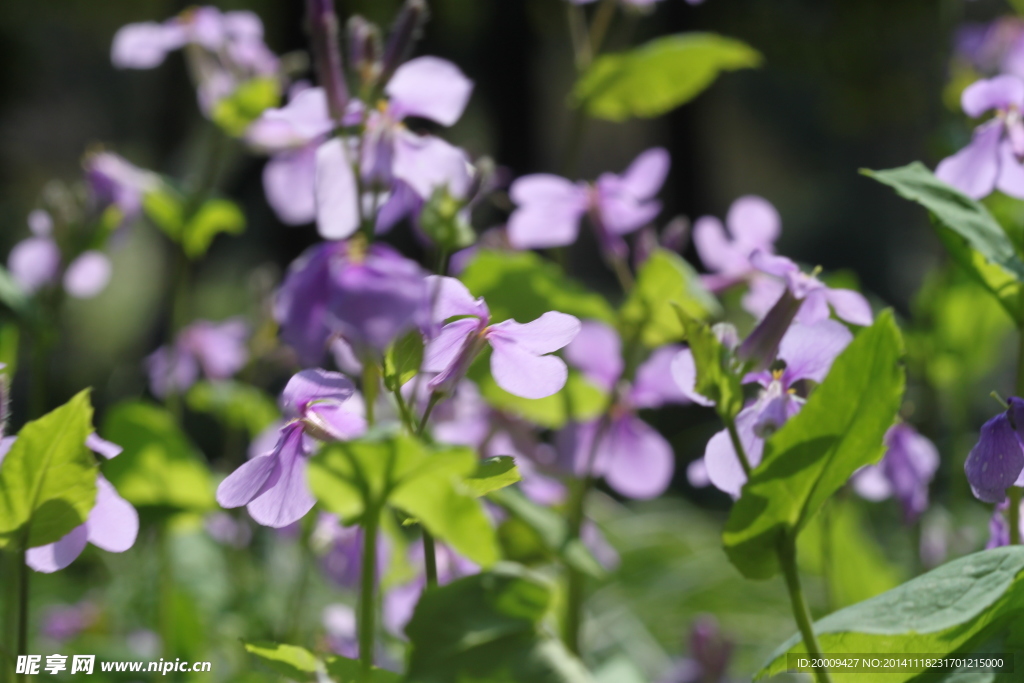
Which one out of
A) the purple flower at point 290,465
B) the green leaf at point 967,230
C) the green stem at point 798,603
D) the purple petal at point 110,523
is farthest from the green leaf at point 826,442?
the purple petal at point 110,523

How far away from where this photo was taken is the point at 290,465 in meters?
0.48

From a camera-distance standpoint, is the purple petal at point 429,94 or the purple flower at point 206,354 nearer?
the purple petal at point 429,94

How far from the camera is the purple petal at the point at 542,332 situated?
444mm

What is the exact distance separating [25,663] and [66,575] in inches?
57.9

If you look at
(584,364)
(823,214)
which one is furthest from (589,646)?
(823,214)

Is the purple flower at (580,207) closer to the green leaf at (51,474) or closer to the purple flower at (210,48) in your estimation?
the purple flower at (210,48)

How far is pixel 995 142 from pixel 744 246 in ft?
0.72

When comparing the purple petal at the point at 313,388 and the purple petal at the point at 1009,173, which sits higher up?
the purple petal at the point at 1009,173

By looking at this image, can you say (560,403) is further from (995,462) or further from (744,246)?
(995,462)

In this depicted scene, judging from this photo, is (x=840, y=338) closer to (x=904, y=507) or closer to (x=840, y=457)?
(x=840, y=457)

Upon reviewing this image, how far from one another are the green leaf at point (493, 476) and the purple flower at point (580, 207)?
17.8 inches

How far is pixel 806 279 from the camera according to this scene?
521mm

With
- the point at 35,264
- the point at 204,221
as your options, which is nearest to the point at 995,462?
the point at 204,221

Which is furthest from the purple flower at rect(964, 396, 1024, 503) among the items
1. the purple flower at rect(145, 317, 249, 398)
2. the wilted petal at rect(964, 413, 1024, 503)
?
the purple flower at rect(145, 317, 249, 398)
